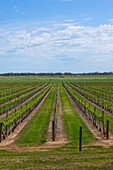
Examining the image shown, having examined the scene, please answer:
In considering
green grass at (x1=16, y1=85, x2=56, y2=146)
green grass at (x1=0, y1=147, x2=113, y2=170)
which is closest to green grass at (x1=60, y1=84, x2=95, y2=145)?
green grass at (x1=16, y1=85, x2=56, y2=146)

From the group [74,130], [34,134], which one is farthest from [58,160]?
[74,130]

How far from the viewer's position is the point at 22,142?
17.0 meters

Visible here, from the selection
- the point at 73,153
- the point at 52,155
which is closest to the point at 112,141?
the point at 73,153

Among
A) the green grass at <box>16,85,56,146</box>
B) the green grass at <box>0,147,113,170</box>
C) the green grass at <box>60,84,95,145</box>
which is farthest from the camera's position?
the green grass at <box>60,84,95,145</box>

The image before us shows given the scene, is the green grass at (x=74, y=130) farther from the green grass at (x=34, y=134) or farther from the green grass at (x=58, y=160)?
the green grass at (x=58, y=160)

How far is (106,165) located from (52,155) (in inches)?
121

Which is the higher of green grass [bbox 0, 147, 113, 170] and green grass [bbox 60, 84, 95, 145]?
green grass [bbox 0, 147, 113, 170]

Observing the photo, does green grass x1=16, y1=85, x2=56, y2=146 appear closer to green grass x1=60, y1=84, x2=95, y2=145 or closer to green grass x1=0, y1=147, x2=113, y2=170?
green grass x1=60, y1=84, x2=95, y2=145

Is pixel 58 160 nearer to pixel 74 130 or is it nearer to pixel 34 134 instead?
pixel 34 134

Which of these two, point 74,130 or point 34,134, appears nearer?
point 34,134

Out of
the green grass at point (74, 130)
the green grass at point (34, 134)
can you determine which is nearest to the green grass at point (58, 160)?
the green grass at point (34, 134)

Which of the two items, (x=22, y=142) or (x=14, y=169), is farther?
(x=22, y=142)

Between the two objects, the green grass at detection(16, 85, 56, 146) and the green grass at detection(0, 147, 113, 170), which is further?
the green grass at detection(16, 85, 56, 146)

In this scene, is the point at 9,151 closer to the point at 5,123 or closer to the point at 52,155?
the point at 52,155
